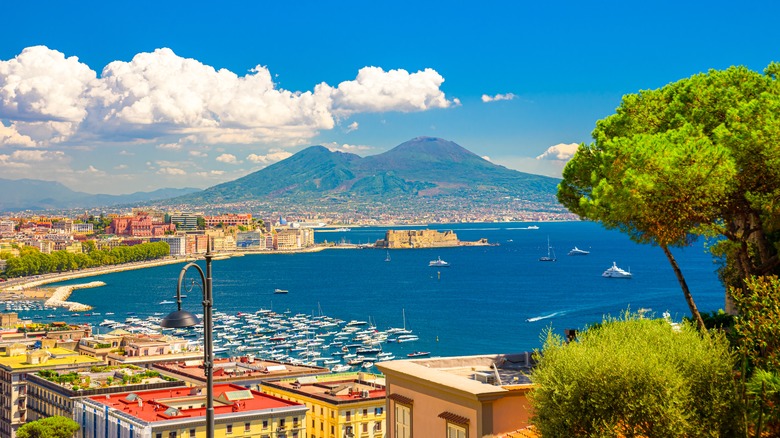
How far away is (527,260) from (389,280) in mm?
33052

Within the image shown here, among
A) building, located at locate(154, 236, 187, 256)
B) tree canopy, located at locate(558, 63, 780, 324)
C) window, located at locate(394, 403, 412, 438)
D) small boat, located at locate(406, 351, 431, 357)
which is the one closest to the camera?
tree canopy, located at locate(558, 63, 780, 324)

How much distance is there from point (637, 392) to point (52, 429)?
86.1 feet

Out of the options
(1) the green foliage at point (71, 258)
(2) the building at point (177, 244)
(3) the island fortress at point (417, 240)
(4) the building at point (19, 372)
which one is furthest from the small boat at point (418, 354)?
(3) the island fortress at point (417, 240)

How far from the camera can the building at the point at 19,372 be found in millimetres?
36094

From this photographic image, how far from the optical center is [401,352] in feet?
179

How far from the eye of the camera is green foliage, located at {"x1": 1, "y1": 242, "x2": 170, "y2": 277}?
4668 inches

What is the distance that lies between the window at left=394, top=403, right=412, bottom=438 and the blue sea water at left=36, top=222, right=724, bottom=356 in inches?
1108

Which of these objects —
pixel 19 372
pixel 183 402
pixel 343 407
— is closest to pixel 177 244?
pixel 19 372

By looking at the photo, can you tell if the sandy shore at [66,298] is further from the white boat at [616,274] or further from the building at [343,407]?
the building at [343,407]

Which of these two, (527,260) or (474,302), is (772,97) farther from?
(527,260)

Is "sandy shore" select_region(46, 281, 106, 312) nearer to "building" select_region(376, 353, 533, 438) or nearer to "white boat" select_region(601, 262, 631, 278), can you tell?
"white boat" select_region(601, 262, 631, 278)

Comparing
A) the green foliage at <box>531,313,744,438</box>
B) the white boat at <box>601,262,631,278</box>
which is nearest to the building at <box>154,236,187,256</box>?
the white boat at <box>601,262,631,278</box>

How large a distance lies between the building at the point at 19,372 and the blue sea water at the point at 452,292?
20.0 m

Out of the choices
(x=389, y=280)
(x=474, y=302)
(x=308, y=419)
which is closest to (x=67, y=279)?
(x=389, y=280)
